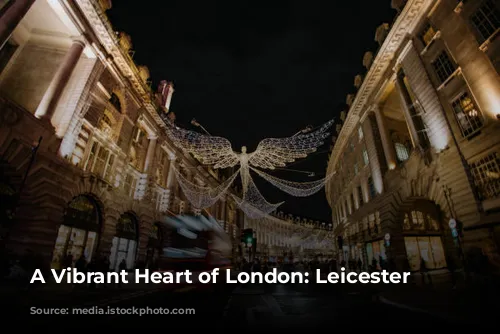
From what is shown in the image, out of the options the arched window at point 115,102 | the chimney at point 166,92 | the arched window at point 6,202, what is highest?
the chimney at point 166,92

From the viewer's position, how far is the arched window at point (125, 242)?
71.3 feet

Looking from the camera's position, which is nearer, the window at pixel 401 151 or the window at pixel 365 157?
the window at pixel 401 151

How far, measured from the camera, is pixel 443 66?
15.7 metres

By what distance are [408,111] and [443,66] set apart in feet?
13.1

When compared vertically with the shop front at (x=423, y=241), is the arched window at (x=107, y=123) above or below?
above

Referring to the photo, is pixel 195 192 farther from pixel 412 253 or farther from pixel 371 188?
pixel 412 253

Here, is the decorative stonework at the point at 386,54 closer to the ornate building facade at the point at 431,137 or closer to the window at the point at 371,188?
the ornate building facade at the point at 431,137

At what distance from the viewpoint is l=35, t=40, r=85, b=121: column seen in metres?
15.7

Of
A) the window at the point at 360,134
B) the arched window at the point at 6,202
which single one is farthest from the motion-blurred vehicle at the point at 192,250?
the window at the point at 360,134

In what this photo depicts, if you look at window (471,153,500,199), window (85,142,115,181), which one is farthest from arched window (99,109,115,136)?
window (471,153,500,199)

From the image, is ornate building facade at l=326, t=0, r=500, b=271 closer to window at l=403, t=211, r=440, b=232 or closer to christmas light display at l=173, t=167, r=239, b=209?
window at l=403, t=211, r=440, b=232

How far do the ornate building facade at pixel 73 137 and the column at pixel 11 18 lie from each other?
5 cm

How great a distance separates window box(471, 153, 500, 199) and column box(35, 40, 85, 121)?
24.3 m

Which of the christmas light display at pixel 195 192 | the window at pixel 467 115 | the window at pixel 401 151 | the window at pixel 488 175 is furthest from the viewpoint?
the christmas light display at pixel 195 192
